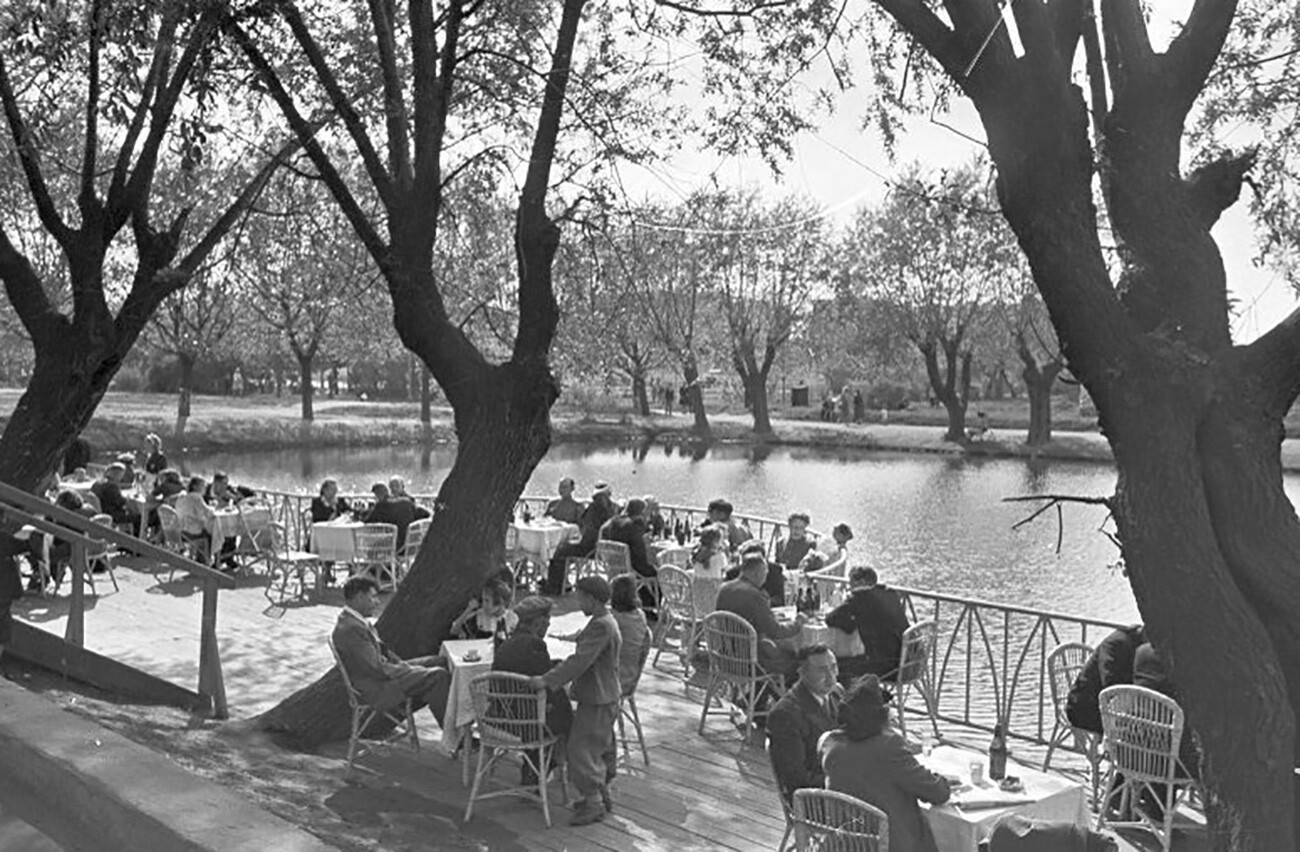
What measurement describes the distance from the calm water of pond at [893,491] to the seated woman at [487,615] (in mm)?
12101

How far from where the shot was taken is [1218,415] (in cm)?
416

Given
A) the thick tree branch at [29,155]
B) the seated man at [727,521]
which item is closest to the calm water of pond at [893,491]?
the seated man at [727,521]

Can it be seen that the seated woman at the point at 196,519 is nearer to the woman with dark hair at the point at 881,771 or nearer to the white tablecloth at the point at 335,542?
the white tablecloth at the point at 335,542

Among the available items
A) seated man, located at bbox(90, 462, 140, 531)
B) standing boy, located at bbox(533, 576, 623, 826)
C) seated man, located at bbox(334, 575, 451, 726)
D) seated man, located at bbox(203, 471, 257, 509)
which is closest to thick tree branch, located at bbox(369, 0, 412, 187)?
seated man, located at bbox(334, 575, 451, 726)

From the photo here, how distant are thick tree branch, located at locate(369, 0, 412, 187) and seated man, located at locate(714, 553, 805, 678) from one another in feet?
12.0

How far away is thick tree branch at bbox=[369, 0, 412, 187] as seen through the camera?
8.97 m

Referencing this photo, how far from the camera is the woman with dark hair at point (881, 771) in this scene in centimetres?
540

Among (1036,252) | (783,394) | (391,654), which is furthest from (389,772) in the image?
(783,394)

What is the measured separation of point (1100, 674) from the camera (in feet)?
24.6

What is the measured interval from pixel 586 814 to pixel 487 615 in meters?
1.97

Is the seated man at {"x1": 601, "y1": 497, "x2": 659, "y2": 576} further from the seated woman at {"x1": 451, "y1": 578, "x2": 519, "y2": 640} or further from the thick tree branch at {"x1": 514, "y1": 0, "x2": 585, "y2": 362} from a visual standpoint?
the thick tree branch at {"x1": 514, "y1": 0, "x2": 585, "y2": 362}

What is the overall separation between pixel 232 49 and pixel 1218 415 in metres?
8.59

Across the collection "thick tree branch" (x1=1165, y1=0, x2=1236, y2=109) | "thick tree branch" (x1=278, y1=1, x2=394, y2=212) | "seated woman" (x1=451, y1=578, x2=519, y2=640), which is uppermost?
"thick tree branch" (x1=278, y1=1, x2=394, y2=212)

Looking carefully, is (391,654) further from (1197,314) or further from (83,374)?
(1197,314)
